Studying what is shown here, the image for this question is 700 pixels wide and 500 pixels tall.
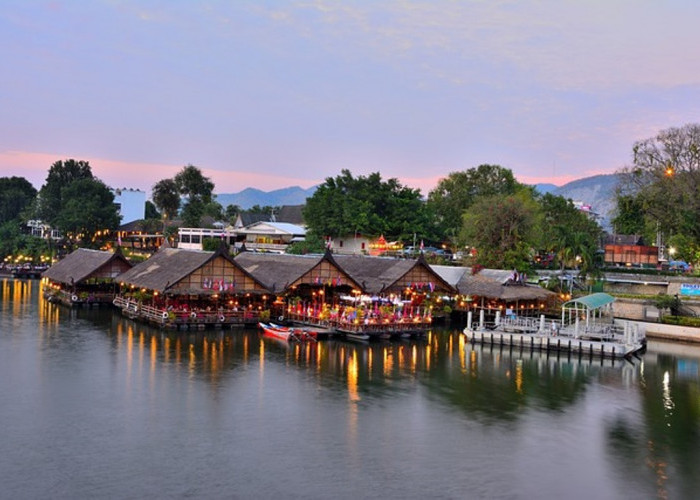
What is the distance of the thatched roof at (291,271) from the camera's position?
52.2 metres

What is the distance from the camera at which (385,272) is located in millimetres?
58438

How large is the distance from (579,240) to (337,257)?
21915mm

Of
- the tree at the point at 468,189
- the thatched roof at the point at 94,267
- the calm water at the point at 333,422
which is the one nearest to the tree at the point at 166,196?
the tree at the point at 468,189

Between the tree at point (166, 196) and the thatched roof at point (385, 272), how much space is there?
61652 millimetres

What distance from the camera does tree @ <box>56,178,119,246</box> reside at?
95144 millimetres

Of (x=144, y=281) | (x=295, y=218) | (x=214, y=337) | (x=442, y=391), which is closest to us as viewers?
(x=442, y=391)

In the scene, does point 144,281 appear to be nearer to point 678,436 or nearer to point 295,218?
point 678,436

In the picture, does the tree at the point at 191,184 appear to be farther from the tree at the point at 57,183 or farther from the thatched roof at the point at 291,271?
the thatched roof at the point at 291,271

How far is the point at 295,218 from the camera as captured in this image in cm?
12681

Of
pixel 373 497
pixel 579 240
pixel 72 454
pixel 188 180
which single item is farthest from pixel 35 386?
pixel 188 180

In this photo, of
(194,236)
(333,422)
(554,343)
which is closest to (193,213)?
(194,236)

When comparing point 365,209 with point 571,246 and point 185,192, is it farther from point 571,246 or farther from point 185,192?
point 185,192

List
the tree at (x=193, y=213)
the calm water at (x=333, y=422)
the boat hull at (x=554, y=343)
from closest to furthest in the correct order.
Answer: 1. the calm water at (x=333, y=422)
2. the boat hull at (x=554, y=343)
3. the tree at (x=193, y=213)

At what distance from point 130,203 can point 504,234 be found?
8323 cm
